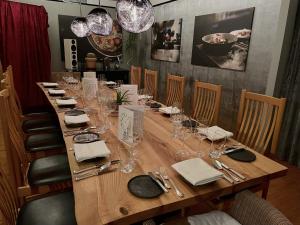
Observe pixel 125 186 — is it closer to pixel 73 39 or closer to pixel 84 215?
pixel 84 215

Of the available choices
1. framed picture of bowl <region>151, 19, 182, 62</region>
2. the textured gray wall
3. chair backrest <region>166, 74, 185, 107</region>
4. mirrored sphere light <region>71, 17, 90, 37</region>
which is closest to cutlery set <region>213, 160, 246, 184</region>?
chair backrest <region>166, 74, 185, 107</region>

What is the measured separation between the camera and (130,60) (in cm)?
549

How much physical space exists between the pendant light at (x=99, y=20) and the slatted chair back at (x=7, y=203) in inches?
69.2

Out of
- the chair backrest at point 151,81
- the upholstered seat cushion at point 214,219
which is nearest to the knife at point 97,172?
the upholstered seat cushion at point 214,219

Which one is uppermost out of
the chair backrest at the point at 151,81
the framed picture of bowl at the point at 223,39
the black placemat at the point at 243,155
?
the framed picture of bowl at the point at 223,39

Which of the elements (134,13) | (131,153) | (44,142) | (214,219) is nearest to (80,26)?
(134,13)

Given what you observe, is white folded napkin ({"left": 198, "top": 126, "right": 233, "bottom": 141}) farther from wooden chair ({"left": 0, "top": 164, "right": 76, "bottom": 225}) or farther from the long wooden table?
wooden chair ({"left": 0, "top": 164, "right": 76, "bottom": 225})

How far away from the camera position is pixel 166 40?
4.32 meters

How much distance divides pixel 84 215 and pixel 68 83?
8.99 feet

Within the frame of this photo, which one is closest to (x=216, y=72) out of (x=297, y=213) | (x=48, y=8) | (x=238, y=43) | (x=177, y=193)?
(x=238, y=43)

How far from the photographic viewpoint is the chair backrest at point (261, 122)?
1.59 meters

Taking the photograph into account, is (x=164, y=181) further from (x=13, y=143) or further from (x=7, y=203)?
(x=13, y=143)

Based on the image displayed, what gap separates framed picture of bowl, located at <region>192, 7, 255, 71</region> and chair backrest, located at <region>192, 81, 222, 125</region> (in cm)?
87

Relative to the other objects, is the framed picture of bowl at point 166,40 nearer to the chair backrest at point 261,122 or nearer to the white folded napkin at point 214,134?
the chair backrest at point 261,122
